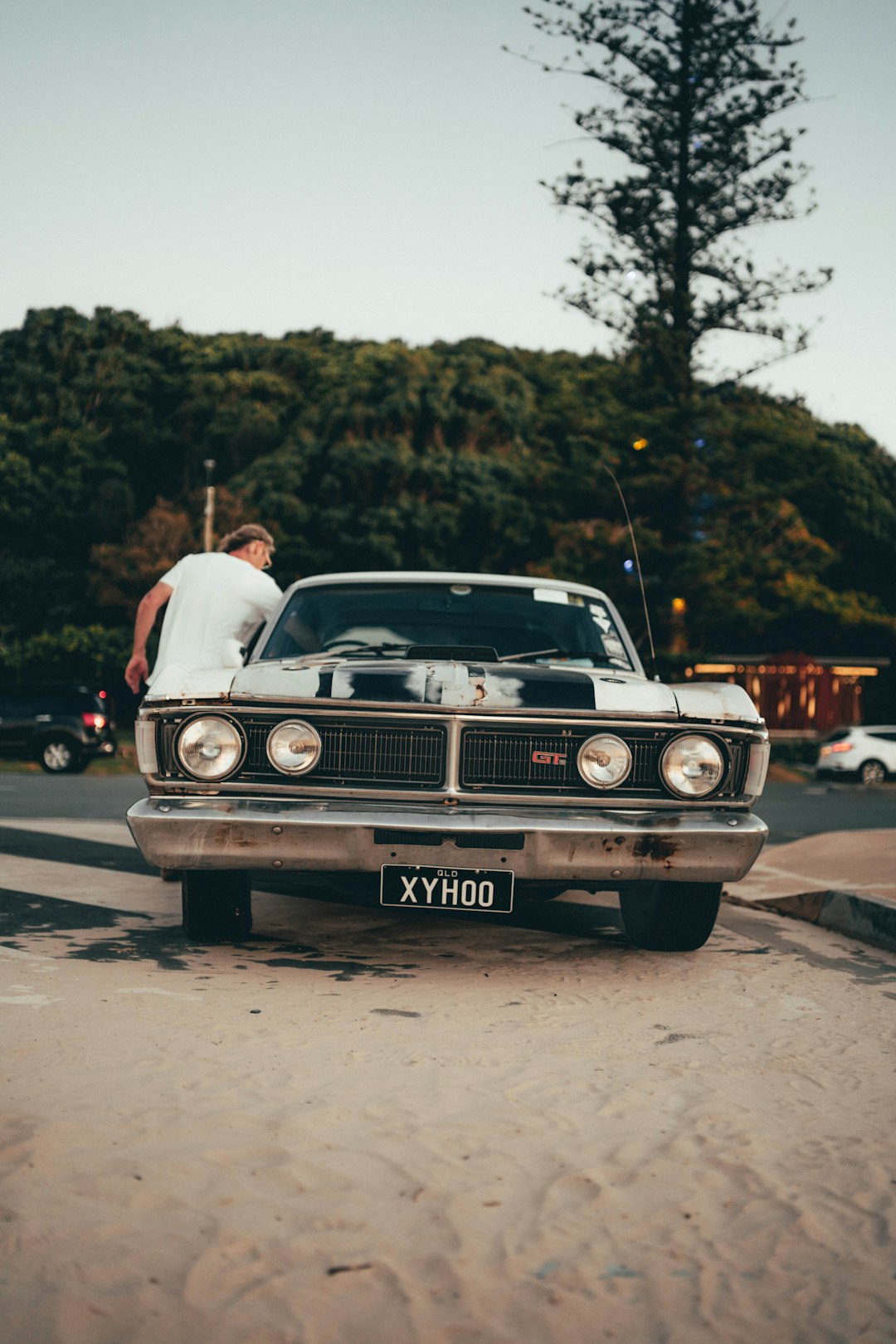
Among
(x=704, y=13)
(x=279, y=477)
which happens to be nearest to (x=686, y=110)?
(x=704, y=13)

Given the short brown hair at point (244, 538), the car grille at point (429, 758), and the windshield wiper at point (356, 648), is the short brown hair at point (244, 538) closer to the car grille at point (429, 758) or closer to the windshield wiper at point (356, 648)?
the windshield wiper at point (356, 648)

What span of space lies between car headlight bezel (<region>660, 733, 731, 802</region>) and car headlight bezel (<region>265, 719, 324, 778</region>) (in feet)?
4.20

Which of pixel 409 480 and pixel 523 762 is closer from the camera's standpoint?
pixel 523 762

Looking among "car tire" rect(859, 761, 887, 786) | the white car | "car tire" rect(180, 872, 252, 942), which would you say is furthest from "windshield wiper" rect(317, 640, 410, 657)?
"car tire" rect(859, 761, 887, 786)

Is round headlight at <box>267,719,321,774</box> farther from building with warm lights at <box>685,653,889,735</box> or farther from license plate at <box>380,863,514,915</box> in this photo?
building with warm lights at <box>685,653,889,735</box>

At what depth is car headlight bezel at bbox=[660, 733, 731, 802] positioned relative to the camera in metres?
5.21

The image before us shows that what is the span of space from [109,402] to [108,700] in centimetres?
2400

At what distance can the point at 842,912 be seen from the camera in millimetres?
6949

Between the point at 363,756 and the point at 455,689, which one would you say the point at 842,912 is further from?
the point at 363,756

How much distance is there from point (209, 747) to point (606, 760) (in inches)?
57.9

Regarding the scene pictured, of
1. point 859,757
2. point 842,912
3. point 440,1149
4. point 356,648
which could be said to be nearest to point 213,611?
point 356,648

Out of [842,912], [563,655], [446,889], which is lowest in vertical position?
[842,912]

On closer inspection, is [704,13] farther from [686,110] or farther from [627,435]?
[627,435]

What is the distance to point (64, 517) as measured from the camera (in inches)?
1745
